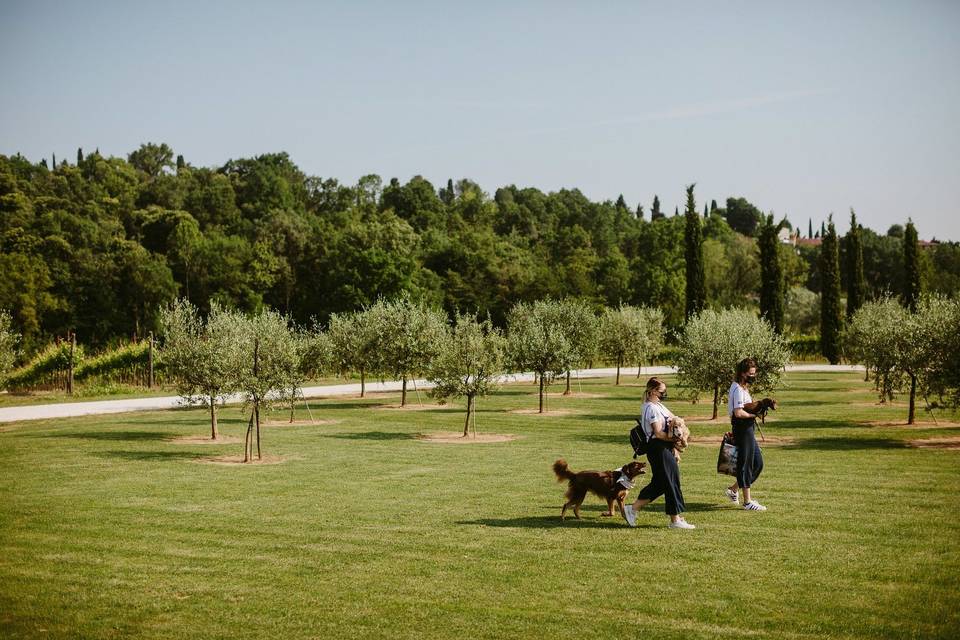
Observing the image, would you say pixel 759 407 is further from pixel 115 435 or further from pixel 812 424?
pixel 115 435

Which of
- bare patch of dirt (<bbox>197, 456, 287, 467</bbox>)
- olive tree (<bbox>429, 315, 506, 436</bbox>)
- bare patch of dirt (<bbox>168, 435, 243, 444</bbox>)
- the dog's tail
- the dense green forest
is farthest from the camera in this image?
the dense green forest

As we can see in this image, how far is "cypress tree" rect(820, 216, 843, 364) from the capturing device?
228 feet

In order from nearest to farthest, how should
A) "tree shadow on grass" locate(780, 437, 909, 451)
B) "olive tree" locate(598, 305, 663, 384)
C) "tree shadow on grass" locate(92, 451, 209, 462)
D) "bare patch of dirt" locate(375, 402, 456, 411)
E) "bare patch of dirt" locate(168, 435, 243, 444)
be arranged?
"tree shadow on grass" locate(92, 451, 209, 462) < "tree shadow on grass" locate(780, 437, 909, 451) < "bare patch of dirt" locate(168, 435, 243, 444) < "bare patch of dirt" locate(375, 402, 456, 411) < "olive tree" locate(598, 305, 663, 384)

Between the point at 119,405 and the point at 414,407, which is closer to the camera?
the point at 414,407

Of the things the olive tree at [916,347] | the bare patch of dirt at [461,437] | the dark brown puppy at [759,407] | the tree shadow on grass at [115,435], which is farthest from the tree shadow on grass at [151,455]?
the olive tree at [916,347]

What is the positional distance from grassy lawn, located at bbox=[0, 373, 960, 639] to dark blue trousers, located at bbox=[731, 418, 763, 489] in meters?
0.66

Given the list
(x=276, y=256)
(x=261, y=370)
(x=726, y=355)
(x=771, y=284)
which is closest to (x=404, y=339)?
(x=726, y=355)

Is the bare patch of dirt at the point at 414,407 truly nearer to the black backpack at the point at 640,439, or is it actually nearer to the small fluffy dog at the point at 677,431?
the black backpack at the point at 640,439

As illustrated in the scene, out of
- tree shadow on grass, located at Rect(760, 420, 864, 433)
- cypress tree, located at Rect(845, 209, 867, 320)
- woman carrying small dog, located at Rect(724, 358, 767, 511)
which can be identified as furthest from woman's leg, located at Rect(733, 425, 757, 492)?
cypress tree, located at Rect(845, 209, 867, 320)

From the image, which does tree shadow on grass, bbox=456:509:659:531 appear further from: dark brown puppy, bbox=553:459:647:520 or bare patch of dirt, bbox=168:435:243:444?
bare patch of dirt, bbox=168:435:243:444

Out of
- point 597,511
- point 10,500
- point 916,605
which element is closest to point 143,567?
point 10,500

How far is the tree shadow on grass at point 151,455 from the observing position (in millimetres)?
22609

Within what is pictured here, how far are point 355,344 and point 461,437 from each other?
46.2ft

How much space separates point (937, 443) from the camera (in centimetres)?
2469
